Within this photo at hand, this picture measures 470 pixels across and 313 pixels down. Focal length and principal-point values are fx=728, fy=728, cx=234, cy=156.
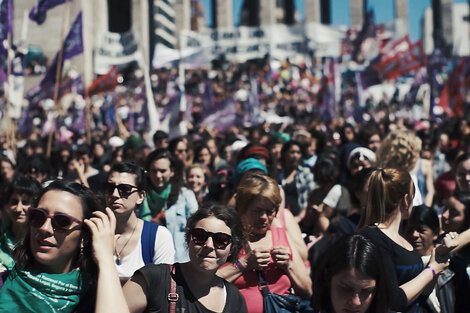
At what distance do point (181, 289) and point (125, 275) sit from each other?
0.90m

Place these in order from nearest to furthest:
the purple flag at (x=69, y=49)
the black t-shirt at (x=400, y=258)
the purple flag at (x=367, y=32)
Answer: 1. the black t-shirt at (x=400, y=258)
2. the purple flag at (x=69, y=49)
3. the purple flag at (x=367, y=32)

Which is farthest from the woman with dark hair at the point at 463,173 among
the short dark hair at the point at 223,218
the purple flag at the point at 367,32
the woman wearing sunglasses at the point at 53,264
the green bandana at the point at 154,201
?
the purple flag at the point at 367,32

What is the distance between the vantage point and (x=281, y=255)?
13.5ft

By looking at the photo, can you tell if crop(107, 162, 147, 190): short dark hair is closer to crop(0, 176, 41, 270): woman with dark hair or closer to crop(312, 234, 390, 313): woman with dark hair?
crop(0, 176, 41, 270): woman with dark hair

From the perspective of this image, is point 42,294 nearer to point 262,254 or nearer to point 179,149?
point 262,254

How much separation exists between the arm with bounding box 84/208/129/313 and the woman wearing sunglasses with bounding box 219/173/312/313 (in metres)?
1.32

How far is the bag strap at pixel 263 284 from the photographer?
13.4ft

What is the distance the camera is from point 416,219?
15.9 ft

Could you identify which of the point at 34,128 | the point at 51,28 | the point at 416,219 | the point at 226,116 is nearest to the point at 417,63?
the point at 226,116

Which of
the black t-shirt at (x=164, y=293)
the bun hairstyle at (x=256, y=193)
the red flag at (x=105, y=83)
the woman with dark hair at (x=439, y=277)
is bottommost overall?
the woman with dark hair at (x=439, y=277)

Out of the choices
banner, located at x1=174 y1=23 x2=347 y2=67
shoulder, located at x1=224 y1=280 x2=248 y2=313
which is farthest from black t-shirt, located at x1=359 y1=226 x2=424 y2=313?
banner, located at x1=174 y1=23 x2=347 y2=67

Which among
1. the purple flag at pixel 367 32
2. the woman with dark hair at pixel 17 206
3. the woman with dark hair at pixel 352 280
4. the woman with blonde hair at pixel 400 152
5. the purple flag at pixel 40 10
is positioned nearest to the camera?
the woman with dark hair at pixel 352 280

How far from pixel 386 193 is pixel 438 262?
49cm

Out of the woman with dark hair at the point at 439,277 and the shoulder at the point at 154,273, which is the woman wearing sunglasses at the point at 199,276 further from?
the woman with dark hair at the point at 439,277
